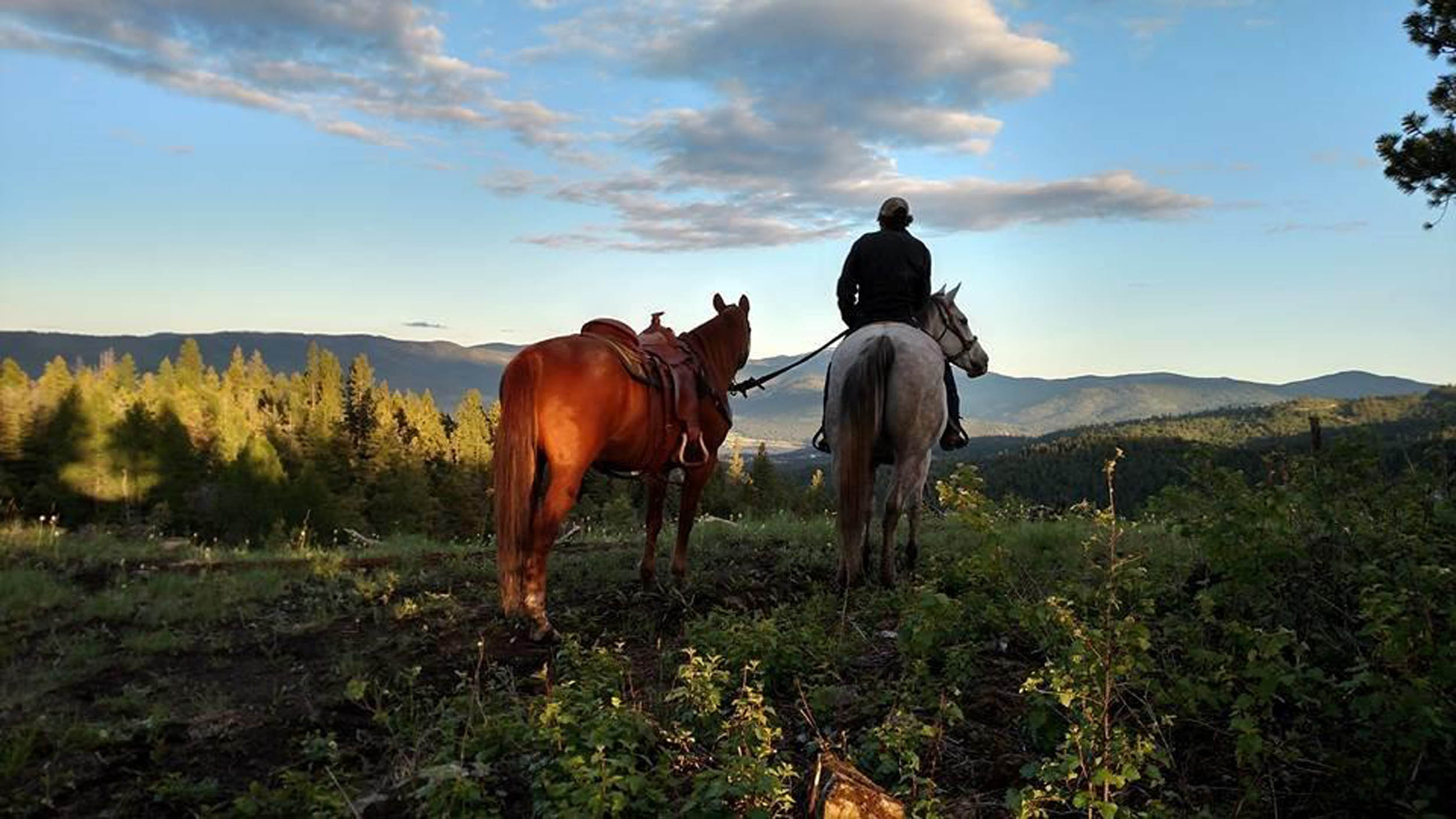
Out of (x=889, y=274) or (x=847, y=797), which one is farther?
(x=889, y=274)

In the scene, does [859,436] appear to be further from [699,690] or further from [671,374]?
[699,690]

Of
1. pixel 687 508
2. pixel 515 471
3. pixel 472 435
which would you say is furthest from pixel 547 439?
pixel 472 435

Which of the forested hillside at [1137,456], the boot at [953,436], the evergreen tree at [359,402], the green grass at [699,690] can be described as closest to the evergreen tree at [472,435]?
the evergreen tree at [359,402]

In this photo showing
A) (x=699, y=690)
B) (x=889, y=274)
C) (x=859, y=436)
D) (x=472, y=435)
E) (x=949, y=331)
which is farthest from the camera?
(x=472, y=435)

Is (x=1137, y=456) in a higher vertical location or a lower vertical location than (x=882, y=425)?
lower

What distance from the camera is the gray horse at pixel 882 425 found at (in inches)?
306

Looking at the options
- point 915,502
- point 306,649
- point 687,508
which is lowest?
point 306,649

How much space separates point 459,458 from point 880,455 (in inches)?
2729

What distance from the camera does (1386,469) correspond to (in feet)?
19.5

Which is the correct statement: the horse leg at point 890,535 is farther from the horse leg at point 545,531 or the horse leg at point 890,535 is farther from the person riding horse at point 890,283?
the horse leg at point 545,531

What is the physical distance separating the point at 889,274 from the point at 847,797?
6822 mm

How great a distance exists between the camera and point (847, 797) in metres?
3.23

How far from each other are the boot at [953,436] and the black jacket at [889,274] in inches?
52.9

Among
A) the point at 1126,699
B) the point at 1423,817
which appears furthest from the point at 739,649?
the point at 1423,817
